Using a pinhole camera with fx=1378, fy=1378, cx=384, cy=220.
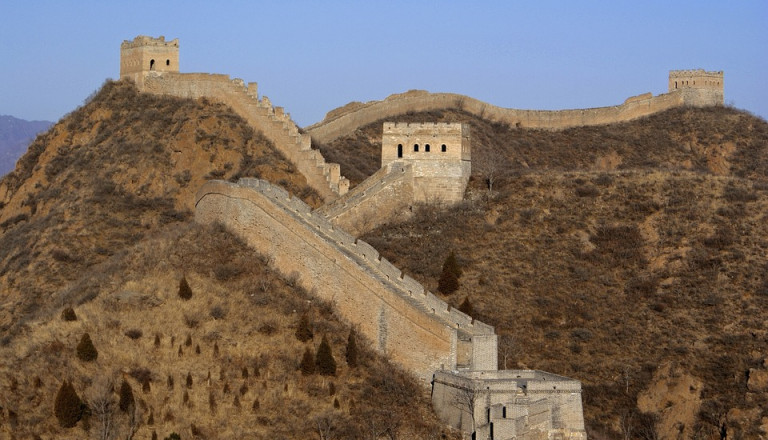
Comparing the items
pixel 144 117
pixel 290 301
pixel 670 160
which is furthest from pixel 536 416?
pixel 670 160

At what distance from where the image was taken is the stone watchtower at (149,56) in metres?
59.6

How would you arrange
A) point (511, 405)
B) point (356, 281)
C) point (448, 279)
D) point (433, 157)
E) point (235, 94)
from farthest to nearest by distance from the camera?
1. point (235, 94)
2. point (433, 157)
3. point (448, 279)
4. point (356, 281)
5. point (511, 405)

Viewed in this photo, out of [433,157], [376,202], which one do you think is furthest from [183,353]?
[433,157]

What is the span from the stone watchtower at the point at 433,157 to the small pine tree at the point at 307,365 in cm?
1411

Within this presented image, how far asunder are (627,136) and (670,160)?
3.74m

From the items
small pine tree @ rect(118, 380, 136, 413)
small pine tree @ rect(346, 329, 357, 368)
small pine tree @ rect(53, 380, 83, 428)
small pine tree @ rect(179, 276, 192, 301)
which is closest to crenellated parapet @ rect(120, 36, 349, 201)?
small pine tree @ rect(179, 276, 192, 301)

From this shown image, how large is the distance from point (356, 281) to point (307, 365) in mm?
3365

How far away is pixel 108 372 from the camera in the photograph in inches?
1196

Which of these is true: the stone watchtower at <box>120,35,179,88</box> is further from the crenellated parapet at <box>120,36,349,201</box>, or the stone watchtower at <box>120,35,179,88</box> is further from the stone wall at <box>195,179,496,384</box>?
the stone wall at <box>195,179,496,384</box>

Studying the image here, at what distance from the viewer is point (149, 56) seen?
59.9 meters

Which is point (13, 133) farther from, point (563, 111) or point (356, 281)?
point (356, 281)

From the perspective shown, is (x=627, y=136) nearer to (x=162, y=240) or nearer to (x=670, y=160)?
(x=670, y=160)

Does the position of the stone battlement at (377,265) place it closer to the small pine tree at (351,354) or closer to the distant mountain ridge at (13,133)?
the small pine tree at (351,354)

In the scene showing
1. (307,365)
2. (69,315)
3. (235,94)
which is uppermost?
(235,94)
